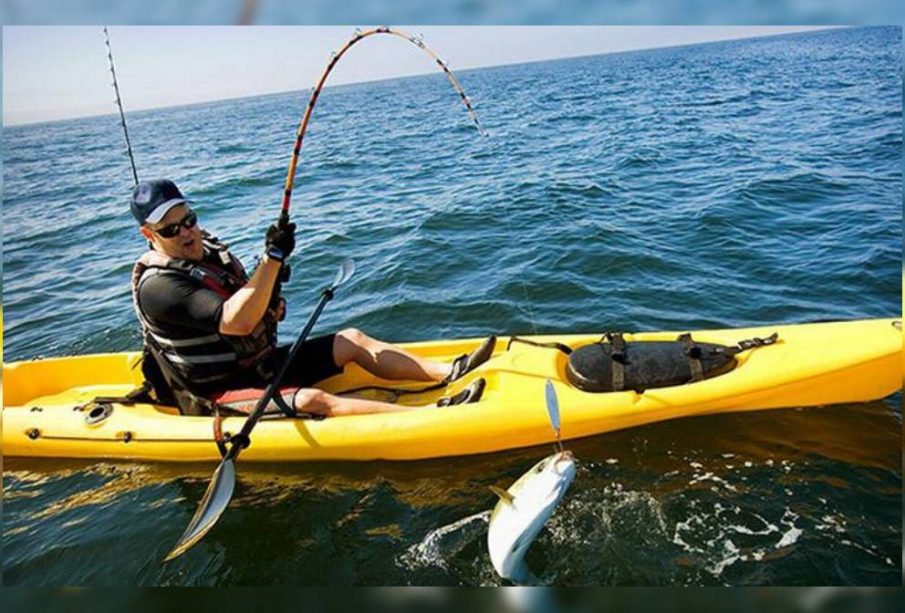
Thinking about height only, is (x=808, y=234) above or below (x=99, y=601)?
below

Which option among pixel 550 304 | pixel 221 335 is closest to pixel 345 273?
pixel 221 335

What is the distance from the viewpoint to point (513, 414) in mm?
4047

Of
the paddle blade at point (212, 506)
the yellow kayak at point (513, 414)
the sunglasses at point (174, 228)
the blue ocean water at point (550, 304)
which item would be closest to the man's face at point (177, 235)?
the sunglasses at point (174, 228)

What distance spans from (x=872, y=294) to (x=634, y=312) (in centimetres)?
207

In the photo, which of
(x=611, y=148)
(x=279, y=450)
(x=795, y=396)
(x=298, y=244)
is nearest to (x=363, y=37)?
(x=279, y=450)

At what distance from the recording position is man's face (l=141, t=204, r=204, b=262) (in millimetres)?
3740

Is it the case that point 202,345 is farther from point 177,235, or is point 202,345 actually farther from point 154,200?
point 154,200

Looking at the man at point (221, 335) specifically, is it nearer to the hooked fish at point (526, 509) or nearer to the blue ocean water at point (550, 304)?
the blue ocean water at point (550, 304)

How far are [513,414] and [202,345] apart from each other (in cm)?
193

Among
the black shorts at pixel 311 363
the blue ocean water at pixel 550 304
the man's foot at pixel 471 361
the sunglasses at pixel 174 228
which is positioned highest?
the sunglasses at pixel 174 228

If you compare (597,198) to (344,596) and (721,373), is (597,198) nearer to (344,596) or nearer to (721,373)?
(721,373)

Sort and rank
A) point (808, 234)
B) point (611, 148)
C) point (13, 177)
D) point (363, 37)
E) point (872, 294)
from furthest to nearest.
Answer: point (13, 177) → point (611, 148) → point (808, 234) → point (872, 294) → point (363, 37)

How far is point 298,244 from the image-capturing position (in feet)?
29.7

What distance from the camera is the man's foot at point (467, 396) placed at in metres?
4.23
